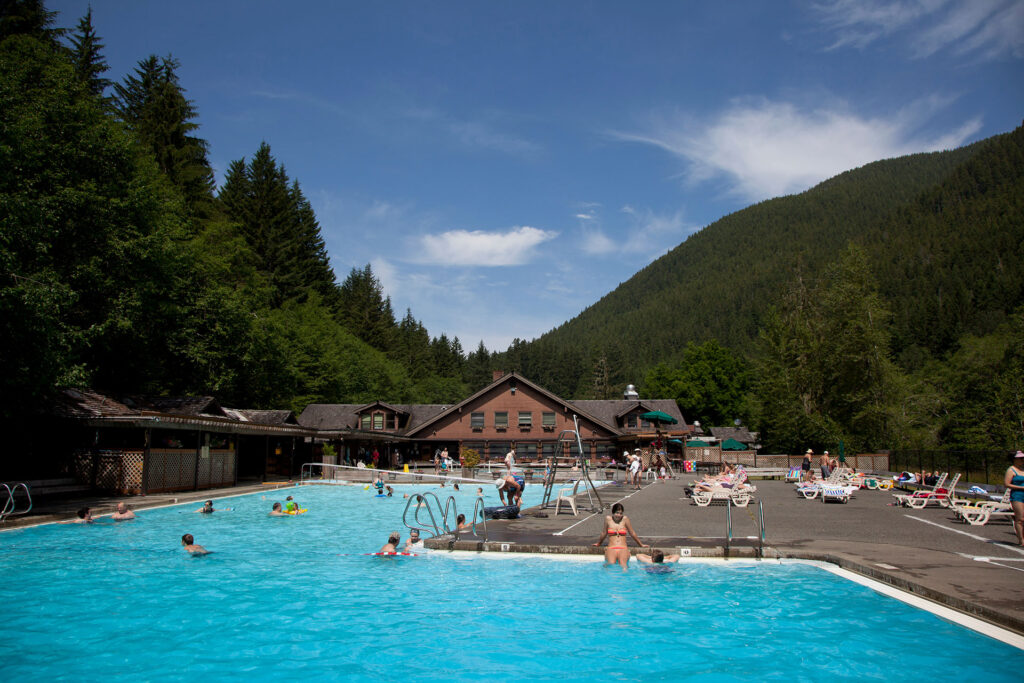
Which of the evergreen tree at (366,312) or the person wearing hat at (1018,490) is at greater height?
the evergreen tree at (366,312)

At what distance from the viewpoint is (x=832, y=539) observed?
532 inches

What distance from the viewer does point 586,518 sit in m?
18.0

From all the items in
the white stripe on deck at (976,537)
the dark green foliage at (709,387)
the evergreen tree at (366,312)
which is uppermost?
the evergreen tree at (366,312)

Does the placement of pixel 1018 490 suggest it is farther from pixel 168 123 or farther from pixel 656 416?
pixel 168 123

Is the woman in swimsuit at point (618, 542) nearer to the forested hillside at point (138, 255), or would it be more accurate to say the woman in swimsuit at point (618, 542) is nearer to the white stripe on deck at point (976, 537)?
the white stripe on deck at point (976, 537)

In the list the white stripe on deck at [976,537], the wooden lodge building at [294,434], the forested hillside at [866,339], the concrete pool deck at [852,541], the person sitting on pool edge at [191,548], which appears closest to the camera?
the concrete pool deck at [852,541]

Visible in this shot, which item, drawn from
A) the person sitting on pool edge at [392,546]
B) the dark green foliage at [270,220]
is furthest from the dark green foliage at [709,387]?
the person sitting on pool edge at [392,546]

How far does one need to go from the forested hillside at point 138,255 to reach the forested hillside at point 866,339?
41370 mm

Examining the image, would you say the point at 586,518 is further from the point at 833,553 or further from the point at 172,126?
the point at 172,126

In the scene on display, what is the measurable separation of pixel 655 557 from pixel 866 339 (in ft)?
136

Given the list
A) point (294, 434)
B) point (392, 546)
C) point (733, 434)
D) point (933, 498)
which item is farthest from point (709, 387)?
point (392, 546)

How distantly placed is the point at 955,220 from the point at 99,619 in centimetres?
16902

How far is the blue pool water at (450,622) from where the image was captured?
7.87 meters

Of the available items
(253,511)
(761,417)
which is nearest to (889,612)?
(253,511)
